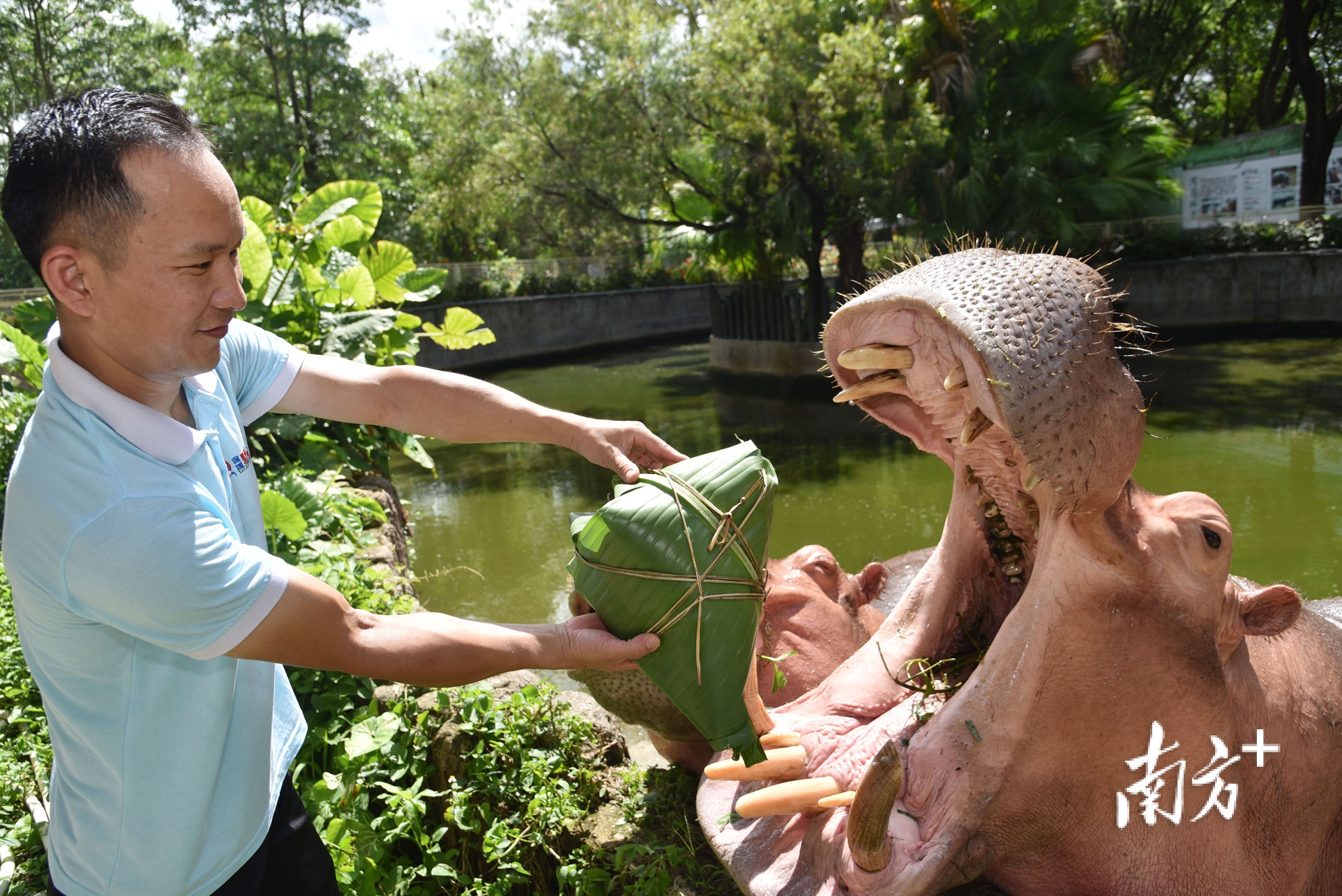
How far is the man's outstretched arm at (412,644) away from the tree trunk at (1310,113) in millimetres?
18054

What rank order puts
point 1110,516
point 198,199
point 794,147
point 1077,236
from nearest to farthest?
point 198,199
point 1110,516
point 794,147
point 1077,236

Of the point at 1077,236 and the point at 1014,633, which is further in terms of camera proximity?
the point at 1077,236

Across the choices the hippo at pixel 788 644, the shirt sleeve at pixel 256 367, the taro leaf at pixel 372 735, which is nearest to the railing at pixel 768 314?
the hippo at pixel 788 644

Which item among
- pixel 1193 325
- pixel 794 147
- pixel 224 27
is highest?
pixel 224 27

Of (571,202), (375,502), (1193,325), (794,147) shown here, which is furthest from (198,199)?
(1193,325)

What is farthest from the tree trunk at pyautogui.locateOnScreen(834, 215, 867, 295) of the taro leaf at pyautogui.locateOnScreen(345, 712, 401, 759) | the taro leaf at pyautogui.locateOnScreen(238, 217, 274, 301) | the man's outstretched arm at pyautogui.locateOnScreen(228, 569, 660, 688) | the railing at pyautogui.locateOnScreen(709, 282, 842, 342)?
the man's outstretched arm at pyautogui.locateOnScreen(228, 569, 660, 688)

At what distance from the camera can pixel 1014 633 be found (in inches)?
59.0

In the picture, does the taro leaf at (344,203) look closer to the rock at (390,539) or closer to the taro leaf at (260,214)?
the taro leaf at (260,214)

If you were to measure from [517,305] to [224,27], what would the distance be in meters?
7.11

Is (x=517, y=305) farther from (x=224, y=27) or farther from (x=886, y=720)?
(x=886, y=720)

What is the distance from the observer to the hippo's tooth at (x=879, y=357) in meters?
1.53

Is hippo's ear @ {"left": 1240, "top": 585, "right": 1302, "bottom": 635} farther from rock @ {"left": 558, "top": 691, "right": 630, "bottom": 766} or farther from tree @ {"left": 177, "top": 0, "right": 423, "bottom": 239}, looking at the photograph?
tree @ {"left": 177, "top": 0, "right": 423, "bottom": 239}

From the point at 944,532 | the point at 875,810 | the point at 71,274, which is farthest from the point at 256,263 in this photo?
the point at 875,810

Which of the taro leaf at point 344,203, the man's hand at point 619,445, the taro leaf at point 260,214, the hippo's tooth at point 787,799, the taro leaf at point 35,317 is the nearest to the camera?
the hippo's tooth at point 787,799
